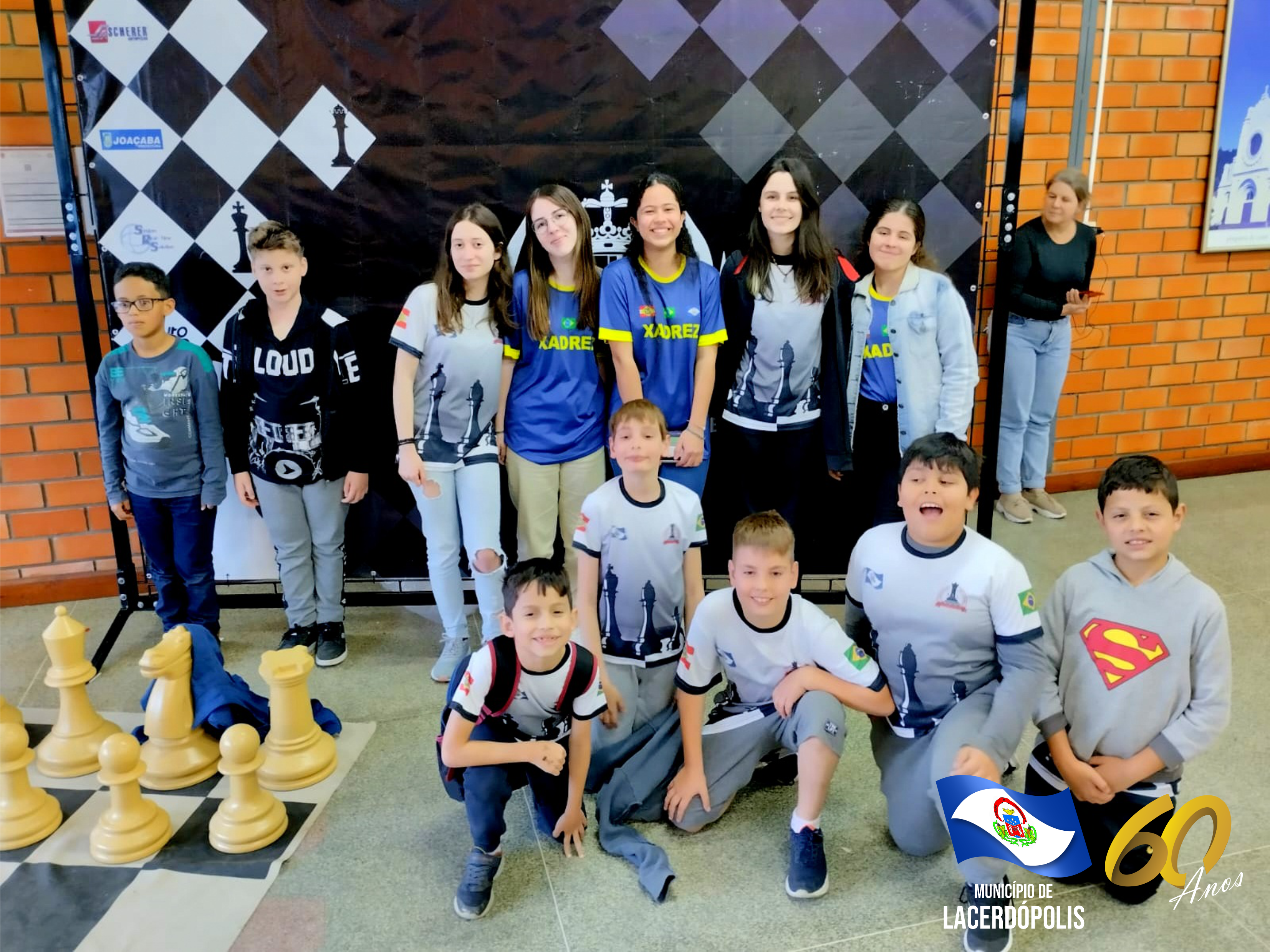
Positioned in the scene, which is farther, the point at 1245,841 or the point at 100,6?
the point at 100,6

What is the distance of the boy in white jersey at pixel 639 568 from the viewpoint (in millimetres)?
2338

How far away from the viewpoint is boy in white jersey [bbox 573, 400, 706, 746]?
234cm

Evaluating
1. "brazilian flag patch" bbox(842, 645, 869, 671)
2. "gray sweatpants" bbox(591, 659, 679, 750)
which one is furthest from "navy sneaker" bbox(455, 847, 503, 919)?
"brazilian flag patch" bbox(842, 645, 869, 671)

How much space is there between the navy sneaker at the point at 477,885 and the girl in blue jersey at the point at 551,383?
889 millimetres

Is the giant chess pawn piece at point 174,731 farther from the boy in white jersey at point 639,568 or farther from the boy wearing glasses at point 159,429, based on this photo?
the boy in white jersey at point 639,568

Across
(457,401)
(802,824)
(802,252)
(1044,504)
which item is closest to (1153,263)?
(1044,504)

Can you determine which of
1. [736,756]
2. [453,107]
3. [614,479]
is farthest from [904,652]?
[453,107]

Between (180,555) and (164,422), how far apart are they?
0.40 meters

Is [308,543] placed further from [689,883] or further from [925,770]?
[925,770]

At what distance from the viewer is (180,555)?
292cm

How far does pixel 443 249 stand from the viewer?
2.73m

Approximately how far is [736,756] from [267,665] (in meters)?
1.04

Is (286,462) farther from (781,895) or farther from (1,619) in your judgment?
(781,895)

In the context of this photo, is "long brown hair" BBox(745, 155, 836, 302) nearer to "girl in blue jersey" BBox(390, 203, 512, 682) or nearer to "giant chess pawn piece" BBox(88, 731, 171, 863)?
"girl in blue jersey" BBox(390, 203, 512, 682)
